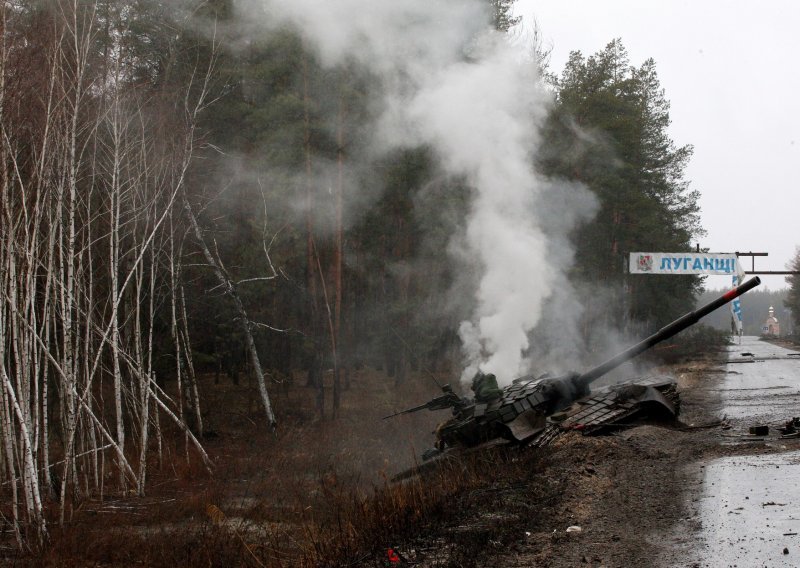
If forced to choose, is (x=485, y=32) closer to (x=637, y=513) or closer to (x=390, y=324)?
(x=390, y=324)

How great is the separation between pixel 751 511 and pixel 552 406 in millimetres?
6092

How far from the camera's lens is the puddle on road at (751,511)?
6773mm

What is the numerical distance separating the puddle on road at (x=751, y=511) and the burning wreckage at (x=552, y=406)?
258 centimetres

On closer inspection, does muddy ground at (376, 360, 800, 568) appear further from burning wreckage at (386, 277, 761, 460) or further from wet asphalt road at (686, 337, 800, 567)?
burning wreckage at (386, 277, 761, 460)

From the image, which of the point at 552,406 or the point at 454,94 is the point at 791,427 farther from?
the point at 454,94

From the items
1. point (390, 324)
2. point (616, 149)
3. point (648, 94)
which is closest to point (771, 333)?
point (648, 94)

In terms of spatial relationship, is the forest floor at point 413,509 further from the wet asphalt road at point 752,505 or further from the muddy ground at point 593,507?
the wet asphalt road at point 752,505

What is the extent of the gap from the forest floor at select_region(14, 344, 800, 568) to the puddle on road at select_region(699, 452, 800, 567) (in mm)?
230

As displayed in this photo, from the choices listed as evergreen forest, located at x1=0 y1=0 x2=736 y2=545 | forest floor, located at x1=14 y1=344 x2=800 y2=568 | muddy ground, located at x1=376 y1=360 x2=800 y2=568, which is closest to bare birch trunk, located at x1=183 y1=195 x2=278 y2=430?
evergreen forest, located at x1=0 y1=0 x2=736 y2=545

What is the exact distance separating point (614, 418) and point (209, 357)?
12363 mm

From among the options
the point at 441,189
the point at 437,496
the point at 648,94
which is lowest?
the point at 437,496

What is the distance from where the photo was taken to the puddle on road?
22.2 ft

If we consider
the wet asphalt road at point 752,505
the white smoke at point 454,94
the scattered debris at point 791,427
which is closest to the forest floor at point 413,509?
the wet asphalt road at point 752,505

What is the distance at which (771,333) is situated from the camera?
97.4 metres
